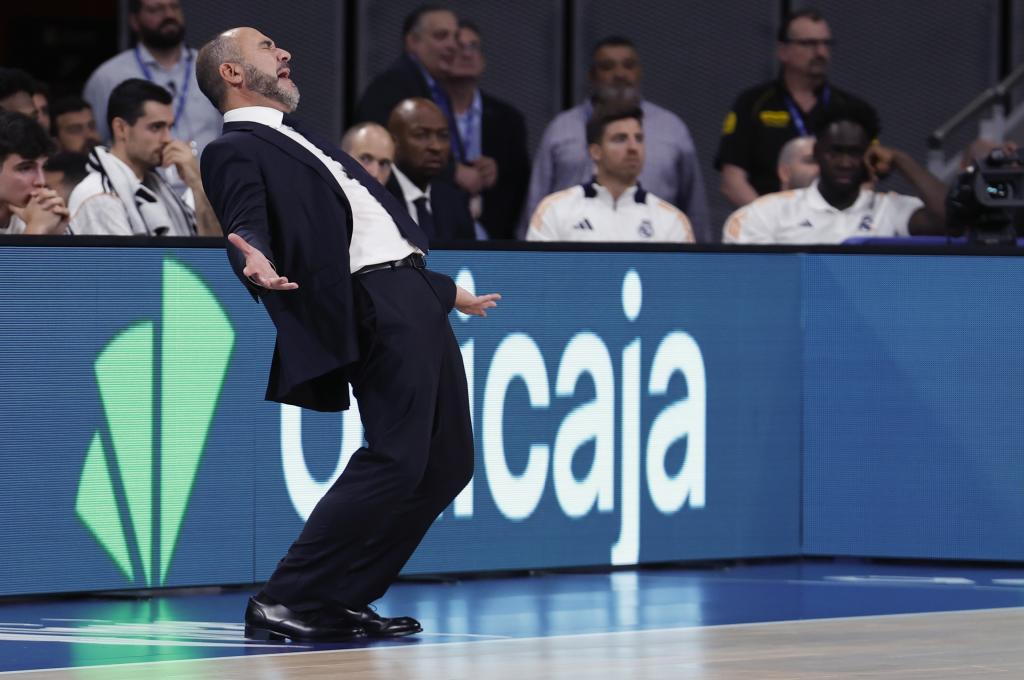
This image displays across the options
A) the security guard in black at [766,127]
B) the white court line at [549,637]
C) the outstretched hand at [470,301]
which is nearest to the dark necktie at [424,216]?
the security guard in black at [766,127]

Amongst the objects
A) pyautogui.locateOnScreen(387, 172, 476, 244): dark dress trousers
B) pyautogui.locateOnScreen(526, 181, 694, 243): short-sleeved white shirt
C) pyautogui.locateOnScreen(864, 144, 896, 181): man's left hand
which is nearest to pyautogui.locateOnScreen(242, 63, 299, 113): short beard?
pyautogui.locateOnScreen(387, 172, 476, 244): dark dress trousers

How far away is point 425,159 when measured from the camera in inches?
381

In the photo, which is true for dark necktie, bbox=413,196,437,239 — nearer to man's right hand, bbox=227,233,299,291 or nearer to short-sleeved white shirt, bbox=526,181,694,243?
short-sleeved white shirt, bbox=526,181,694,243

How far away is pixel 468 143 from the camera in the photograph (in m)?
11.1

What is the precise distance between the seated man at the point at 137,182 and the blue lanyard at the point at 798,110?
3.68 meters

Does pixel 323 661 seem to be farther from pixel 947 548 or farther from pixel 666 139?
pixel 666 139

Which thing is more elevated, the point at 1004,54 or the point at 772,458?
the point at 1004,54

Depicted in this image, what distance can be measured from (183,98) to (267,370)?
9.32 ft

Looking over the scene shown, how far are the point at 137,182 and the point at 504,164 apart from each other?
293 cm

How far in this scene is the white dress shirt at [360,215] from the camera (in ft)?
21.8

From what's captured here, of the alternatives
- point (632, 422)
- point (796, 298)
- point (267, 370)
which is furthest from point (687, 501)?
point (267, 370)

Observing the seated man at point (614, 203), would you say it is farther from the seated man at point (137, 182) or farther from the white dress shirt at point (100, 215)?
the white dress shirt at point (100, 215)

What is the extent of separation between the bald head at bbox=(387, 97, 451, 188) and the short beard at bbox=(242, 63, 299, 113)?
2950mm

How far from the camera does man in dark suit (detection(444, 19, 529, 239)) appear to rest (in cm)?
1109
